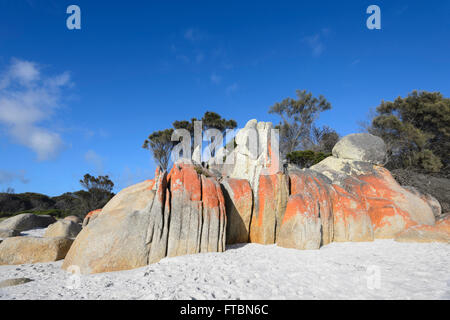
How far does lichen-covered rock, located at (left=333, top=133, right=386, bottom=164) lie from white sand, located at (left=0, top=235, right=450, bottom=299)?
6.13 meters

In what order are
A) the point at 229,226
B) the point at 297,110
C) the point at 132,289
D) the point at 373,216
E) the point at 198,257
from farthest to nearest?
the point at 297,110, the point at 373,216, the point at 229,226, the point at 198,257, the point at 132,289

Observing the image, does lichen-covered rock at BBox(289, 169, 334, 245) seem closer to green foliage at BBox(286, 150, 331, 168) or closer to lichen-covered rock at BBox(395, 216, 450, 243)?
lichen-covered rock at BBox(395, 216, 450, 243)

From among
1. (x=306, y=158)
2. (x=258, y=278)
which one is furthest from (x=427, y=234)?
(x=306, y=158)

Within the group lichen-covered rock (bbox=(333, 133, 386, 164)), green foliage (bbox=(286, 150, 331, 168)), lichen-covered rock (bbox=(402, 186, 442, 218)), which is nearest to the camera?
lichen-covered rock (bbox=(402, 186, 442, 218))

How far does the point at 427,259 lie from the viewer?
19.2ft

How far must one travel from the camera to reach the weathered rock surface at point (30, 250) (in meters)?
5.97

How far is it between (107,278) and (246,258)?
10.3ft

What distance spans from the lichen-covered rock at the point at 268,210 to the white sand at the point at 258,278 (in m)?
1.36

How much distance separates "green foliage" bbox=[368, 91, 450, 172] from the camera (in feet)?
55.9

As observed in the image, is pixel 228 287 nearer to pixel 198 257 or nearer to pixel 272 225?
pixel 198 257

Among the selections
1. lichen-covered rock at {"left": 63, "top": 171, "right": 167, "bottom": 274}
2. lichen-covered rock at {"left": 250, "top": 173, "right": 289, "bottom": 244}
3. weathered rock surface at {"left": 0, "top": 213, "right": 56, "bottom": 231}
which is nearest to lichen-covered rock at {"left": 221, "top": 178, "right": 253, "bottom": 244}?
lichen-covered rock at {"left": 250, "top": 173, "right": 289, "bottom": 244}

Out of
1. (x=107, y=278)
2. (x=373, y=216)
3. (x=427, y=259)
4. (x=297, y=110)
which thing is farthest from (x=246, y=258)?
(x=297, y=110)

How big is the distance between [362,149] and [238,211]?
8054 mm

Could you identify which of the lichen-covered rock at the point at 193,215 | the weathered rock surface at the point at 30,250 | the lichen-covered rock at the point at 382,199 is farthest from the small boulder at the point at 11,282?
the lichen-covered rock at the point at 382,199
